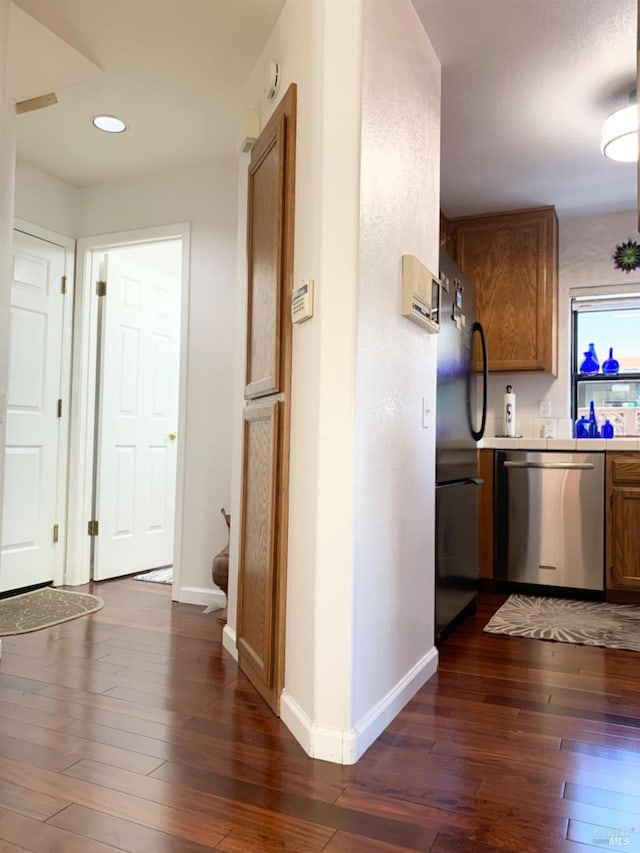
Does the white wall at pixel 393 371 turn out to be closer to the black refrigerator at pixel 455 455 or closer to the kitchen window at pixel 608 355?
the black refrigerator at pixel 455 455

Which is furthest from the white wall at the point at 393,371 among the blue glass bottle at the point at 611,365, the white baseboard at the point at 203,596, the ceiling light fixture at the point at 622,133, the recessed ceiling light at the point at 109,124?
the blue glass bottle at the point at 611,365

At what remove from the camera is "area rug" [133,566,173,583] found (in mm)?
4078

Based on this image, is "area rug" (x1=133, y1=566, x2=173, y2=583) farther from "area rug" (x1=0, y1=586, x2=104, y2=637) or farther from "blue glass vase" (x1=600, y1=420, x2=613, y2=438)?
"blue glass vase" (x1=600, y1=420, x2=613, y2=438)

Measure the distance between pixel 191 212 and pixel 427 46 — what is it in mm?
1687

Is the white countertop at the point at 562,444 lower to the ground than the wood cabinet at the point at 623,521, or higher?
higher

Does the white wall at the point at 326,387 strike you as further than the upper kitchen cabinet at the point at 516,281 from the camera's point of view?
No

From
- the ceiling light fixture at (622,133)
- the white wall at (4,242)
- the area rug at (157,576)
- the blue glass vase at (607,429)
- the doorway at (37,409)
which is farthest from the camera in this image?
the blue glass vase at (607,429)

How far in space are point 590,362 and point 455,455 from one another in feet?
6.41

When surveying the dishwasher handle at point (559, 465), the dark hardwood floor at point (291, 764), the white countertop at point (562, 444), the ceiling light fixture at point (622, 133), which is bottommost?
the dark hardwood floor at point (291, 764)

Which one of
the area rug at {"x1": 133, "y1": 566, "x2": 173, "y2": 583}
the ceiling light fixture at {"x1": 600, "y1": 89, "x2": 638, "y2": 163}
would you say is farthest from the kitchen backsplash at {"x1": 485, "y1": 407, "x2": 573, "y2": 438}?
the area rug at {"x1": 133, "y1": 566, "x2": 173, "y2": 583}

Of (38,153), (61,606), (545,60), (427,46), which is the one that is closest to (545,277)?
(545,60)

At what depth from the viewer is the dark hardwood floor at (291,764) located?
1391 mm

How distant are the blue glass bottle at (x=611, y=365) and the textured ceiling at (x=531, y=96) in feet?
3.25

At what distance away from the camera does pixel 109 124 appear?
10.6 feet
